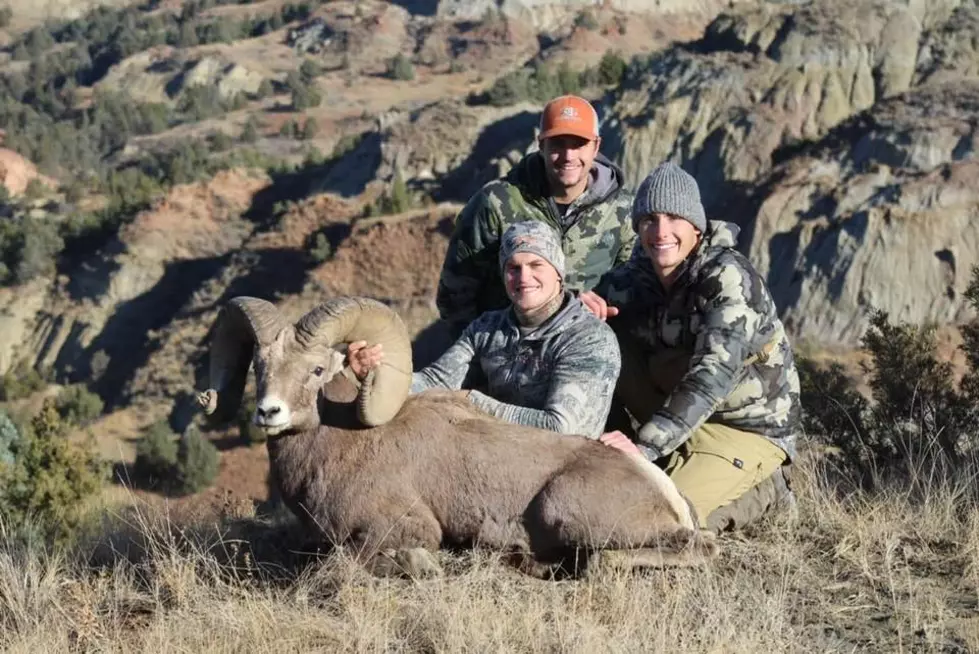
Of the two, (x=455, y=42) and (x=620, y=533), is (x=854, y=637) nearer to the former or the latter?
(x=620, y=533)

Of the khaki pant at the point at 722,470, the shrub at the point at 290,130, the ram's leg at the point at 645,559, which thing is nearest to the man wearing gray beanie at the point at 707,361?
the khaki pant at the point at 722,470

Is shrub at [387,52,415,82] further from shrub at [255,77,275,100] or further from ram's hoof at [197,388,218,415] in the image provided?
ram's hoof at [197,388,218,415]

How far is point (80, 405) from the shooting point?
3428 cm

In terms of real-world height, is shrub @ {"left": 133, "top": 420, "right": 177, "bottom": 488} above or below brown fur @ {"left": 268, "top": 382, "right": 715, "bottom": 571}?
below

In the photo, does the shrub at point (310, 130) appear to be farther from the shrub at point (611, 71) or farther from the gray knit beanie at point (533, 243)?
the gray knit beanie at point (533, 243)

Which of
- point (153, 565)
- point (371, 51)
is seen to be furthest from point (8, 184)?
point (153, 565)

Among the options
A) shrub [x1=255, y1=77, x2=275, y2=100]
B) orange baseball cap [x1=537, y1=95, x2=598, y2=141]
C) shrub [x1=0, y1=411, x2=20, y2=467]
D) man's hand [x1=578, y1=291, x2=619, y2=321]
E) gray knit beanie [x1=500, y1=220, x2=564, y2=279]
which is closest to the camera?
gray knit beanie [x1=500, y1=220, x2=564, y2=279]

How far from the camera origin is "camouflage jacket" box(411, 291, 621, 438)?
5.64 metres

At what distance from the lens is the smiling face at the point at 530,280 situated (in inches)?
228

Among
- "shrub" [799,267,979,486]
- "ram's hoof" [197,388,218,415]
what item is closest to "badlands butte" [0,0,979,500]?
"shrub" [799,267,979,486]

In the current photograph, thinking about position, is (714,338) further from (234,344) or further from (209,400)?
(209,400)

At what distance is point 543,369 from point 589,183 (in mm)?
1969

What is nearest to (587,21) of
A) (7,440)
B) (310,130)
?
(310,130)

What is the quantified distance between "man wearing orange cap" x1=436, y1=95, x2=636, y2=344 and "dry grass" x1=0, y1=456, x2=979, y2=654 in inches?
84.4
